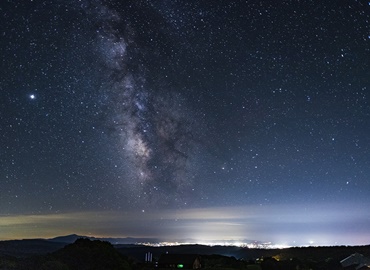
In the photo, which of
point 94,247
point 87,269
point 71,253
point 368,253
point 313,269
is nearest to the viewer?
point 87,269

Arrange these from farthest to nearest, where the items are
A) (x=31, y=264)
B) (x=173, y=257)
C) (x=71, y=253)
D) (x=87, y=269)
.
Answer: (x=173, y=257)
(x=71, y=253)
(x=87, y=269)
(x=31, y=264)

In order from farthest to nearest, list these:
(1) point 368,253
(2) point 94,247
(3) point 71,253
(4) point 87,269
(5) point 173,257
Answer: (1) point 368,253 → (5) point 173,257 → (2) point 94,247 → (3) point 71,253 → (4) point 87,269

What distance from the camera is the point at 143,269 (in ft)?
150

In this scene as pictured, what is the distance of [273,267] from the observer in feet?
219

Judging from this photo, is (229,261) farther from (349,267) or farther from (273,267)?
(349,267)

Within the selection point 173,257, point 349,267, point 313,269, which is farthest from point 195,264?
point 349,267

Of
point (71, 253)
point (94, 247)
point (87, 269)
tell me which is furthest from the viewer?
point (94, 247)

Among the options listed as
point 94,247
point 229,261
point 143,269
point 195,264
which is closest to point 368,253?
point 229,261

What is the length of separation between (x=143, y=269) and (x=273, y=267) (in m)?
29.7

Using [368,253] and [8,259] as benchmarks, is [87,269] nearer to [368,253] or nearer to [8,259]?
[8,259]

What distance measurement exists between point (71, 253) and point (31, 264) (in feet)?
25.1

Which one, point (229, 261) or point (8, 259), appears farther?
point (229, 261)

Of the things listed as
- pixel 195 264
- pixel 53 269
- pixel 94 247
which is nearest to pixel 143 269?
pixel 94 247

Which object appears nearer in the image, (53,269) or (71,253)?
(53,269)
